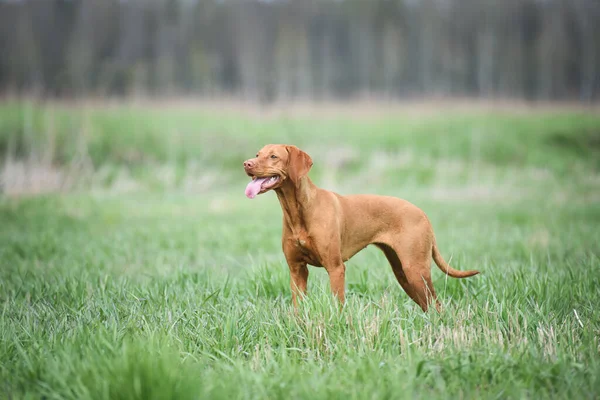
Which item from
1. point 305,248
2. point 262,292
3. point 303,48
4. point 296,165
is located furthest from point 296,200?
point 303,48

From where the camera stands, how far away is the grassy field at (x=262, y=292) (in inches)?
115

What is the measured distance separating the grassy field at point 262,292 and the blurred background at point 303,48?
8.61m

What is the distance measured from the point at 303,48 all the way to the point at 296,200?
1148 inches

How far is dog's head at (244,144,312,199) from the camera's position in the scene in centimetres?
370

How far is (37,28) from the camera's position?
27203mm

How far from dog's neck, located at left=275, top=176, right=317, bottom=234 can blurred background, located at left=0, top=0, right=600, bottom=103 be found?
2385 cm

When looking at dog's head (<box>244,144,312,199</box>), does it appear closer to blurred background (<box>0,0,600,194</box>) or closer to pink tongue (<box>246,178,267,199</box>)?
pink tongue (<box>246,178,267,199</box>)

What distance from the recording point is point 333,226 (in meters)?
3.85

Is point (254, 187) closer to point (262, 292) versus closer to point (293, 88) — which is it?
point (262, 292)

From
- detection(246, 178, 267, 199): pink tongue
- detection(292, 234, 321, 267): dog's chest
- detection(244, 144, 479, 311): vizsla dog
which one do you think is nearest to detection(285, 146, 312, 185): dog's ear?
detection(244, 144, 479, 311): vizsla dog

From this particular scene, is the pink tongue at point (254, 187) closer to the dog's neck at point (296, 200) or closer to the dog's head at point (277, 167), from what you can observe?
the dog's head at point (277, 167)

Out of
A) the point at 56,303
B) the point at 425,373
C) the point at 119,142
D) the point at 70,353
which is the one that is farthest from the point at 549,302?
the point at 119,142

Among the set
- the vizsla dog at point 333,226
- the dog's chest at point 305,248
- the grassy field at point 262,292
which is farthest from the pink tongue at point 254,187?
the grassy field at point 262,292

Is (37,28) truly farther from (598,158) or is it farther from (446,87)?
(598,158)
